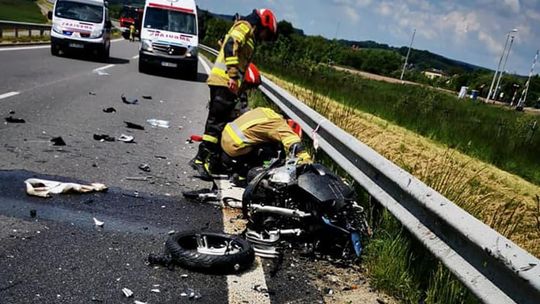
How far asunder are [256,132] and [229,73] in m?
1.25

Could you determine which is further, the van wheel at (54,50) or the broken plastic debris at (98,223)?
the van wheel at (54,50)

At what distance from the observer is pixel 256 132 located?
509cm

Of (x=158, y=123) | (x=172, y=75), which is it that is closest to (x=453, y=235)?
(x=158, y=123)

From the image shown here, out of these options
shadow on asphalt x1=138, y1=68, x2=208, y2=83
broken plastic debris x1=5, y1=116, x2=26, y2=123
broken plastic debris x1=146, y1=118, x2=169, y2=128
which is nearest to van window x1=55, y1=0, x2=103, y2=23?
shadow on asphalt x1=138, y1=68, x2=208, y2=83

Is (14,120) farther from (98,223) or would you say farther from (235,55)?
(98,223)

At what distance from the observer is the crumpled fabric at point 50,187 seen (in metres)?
4.41

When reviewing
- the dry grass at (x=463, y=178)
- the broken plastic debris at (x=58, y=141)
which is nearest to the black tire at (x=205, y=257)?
the dry grass at (x=463, y=178)

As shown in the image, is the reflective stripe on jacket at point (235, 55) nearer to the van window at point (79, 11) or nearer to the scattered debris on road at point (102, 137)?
the scattered debris on road at point (102, 137)

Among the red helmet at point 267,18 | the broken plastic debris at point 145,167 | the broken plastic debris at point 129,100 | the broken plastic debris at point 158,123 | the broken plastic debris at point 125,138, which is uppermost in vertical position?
the red helmet at point 267,18

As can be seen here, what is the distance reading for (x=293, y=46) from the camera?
1030 inches

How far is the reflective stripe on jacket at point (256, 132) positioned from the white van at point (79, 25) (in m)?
15.7

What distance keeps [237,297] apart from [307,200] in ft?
3.25

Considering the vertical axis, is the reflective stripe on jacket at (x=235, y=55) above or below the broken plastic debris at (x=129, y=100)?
above

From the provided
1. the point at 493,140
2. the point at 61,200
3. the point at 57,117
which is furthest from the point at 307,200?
the point at 493,140
